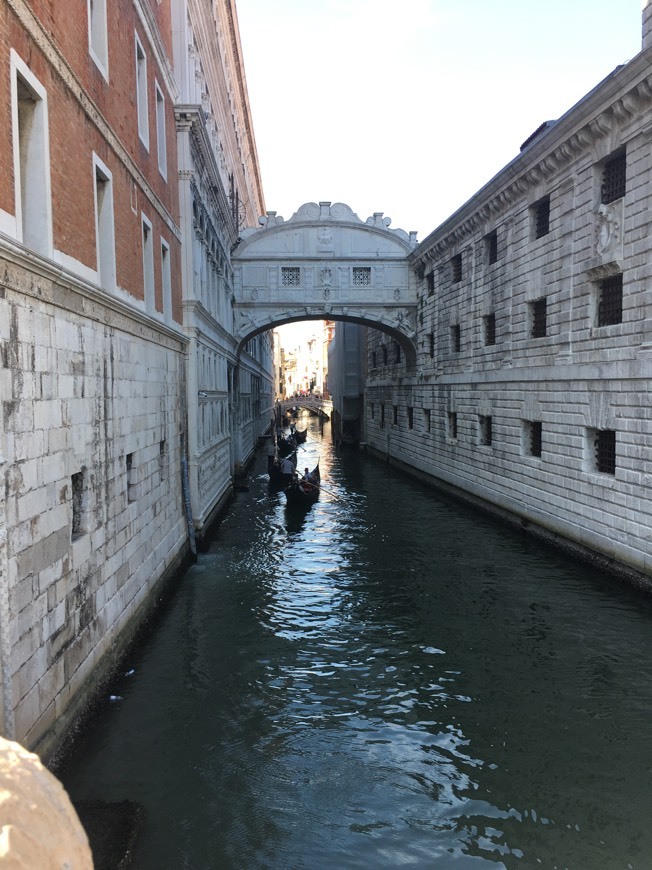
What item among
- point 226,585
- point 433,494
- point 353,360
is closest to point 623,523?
point 226,585

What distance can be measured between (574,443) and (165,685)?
A: 8.64 m

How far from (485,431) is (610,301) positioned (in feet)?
21.3

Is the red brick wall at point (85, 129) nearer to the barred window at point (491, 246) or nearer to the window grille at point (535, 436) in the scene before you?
the window grille at point (535, 436)

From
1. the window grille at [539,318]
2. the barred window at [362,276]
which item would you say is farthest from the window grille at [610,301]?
the barred window at [362,276]

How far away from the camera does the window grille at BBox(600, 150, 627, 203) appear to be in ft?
36.5

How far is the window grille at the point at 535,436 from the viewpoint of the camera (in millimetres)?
14383

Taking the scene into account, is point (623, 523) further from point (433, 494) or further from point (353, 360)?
point (353, 360)

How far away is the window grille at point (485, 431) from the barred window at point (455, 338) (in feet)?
10.6

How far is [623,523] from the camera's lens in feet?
35.1

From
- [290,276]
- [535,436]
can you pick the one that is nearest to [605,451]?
[535,436]

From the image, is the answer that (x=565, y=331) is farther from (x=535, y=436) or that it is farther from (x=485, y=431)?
(x=485, y=431)

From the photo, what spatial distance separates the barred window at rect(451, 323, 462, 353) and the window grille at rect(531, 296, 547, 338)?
17.8 feet

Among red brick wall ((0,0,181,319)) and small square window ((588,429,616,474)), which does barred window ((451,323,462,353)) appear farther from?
red brick wall ((0,0,181,319))

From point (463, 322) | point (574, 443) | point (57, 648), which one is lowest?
point (57, 648)
